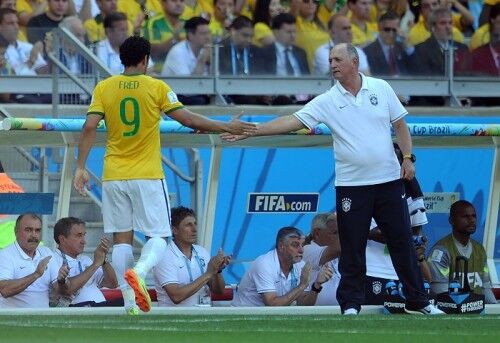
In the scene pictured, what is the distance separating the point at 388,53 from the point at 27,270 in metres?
7.45

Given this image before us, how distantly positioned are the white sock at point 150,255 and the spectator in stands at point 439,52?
28.0 feet

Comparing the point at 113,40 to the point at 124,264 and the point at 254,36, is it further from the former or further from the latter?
the point at 124,264

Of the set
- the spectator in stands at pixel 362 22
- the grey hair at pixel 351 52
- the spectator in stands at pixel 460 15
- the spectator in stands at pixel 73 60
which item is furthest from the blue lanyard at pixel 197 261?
the spectator in stands at pixel 460 15

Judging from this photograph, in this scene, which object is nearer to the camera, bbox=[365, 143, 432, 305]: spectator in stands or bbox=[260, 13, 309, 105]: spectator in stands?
bbox=[365, 143, 432, 305]: spectator in stands

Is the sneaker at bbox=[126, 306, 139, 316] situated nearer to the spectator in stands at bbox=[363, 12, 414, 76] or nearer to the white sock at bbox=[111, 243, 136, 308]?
the white sock at bbox=[111, 243, 136, 308]

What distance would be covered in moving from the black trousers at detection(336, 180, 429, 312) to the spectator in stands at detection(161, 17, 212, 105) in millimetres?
6691

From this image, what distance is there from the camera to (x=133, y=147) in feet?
33.1

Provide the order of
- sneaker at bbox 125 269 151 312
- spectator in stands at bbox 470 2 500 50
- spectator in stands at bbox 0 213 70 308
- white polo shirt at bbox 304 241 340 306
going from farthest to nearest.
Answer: spectator in stands at bbox 470 2 500 50 < white polo shirt at bbox 304 241 340 306 < spectator in stands at bbox 0 213 70 308 < sneaker at bbox 125 269 151 312

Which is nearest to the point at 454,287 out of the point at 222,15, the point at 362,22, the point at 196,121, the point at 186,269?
the point at 186,269

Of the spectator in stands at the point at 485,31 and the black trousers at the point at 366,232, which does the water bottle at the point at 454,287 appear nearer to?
the black trousers at the point at 366,232

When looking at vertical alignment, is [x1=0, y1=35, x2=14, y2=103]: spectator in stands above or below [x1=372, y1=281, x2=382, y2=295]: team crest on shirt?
above

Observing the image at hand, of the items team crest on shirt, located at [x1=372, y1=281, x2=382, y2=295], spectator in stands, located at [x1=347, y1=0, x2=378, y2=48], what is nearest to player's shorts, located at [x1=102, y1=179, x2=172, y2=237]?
team crest on shirt, located at [x1=372, y1=281, x2=382, y2=295]

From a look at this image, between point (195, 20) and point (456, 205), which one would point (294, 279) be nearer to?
point (456, 205)

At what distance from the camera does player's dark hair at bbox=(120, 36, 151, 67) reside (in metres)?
9.93
